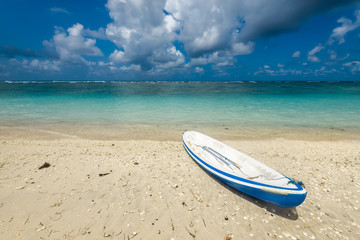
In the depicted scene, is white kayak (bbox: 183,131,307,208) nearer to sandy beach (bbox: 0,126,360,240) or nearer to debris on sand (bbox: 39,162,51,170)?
sandy beach (bbox: 0,126,360,240)

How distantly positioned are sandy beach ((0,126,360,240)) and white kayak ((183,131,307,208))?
457 millimetres

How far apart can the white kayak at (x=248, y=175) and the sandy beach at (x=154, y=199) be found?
1.50 ft

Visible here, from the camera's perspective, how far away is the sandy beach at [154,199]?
4121 millimetres

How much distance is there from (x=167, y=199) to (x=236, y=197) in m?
2.29

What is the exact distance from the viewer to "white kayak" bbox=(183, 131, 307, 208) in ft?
14.2

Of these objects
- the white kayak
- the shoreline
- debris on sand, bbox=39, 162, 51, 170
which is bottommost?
the shoreline

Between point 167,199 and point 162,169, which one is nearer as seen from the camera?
point 167,199

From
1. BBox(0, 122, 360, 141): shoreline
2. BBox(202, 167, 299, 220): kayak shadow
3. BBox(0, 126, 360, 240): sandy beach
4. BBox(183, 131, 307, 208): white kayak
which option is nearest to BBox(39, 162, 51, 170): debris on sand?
BBox(0, 126, 360, 240): sandy beach

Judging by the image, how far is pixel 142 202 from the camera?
195 inches

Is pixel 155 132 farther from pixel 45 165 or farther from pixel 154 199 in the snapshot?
pixel 154 199

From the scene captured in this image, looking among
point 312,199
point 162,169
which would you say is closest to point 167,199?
point 162,169

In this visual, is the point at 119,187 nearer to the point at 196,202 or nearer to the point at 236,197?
the point at 196,202

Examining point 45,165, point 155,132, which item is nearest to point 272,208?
point 45,165

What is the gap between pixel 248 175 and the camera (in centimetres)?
572
